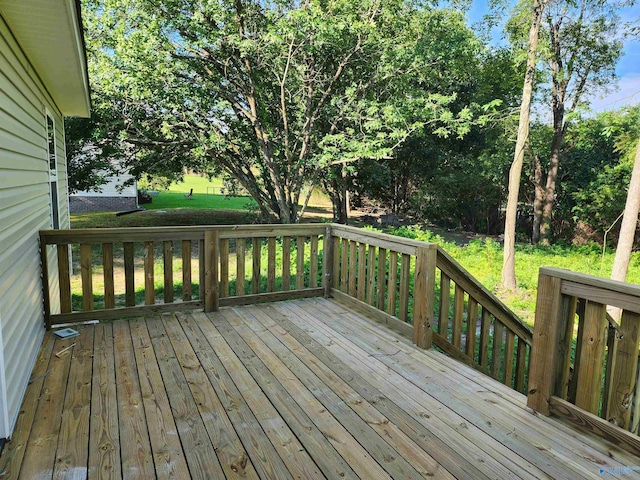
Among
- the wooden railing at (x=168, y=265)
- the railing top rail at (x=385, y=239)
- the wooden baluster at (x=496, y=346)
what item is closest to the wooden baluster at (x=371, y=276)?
the railing top rail at (x=385, y=239)

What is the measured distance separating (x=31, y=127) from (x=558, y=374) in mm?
4084

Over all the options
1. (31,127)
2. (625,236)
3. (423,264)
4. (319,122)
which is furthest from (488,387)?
(319,122)

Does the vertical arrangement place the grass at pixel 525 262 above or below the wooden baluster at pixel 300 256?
below

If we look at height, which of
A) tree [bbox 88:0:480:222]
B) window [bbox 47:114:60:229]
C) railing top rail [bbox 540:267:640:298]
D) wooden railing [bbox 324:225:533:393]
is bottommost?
wooden railing [bbox 324:225:533:393]

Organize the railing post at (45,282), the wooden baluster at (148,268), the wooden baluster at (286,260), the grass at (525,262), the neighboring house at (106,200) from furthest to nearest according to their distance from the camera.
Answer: the neighboring house at (106,200)
the grass at (525,262)
the wooden baluster at (286,260)
the wooden baluster at (148,268)
the railing post at (45,282)

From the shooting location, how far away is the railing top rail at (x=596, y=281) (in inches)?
72.0

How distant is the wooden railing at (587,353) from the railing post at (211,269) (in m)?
2.73

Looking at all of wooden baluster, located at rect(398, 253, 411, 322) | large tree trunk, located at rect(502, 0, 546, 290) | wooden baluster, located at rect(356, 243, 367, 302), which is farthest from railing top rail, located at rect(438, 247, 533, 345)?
large tree trunk, located at rect(502, 0, 546, 290)

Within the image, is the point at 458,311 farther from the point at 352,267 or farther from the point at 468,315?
the point at 352,267

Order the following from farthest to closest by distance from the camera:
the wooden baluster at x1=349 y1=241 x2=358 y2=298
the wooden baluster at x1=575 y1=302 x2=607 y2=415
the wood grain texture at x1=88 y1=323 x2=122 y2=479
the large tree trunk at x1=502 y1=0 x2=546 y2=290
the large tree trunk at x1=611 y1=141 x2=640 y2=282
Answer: the large tree trunk at x1=502 y1=0 x2=546 y2=290, the large tree trunk at x1=611 y1=141 x2=640 y2=282, the wooden baluster at x1=349 y1=241 x2=358 y2=298, the wooden baluster at x1=575 y1=302 x2=607 y2=415, the wood grain texture at x1=88 y1=323 x2=122 y2=479

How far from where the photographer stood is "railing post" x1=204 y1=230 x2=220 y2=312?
3.94m

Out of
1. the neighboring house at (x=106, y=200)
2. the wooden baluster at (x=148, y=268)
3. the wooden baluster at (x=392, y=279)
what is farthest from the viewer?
the neighboring house at (x=106, y=200)

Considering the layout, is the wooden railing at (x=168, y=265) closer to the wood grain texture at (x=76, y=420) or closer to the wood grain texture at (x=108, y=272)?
the wood grain texture at (x=108, y=272)

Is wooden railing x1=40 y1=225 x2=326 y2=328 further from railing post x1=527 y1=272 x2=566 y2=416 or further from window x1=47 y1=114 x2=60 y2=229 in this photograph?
railing post x1=527 y1=272 x2=566 y2=416
